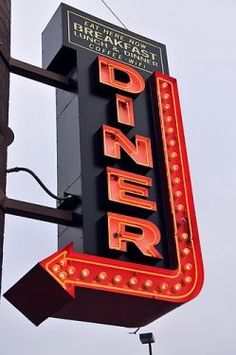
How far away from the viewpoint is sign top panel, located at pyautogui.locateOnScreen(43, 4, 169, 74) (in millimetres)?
13148

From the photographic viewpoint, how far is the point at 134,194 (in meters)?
11.1

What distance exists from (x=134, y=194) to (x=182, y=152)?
1.52 metres

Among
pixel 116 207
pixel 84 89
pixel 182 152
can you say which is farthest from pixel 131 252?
pixel 84 89

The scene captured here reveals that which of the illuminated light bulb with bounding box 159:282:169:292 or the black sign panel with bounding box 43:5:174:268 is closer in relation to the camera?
the illuminated light bulb with bounding box 159:282:169:292

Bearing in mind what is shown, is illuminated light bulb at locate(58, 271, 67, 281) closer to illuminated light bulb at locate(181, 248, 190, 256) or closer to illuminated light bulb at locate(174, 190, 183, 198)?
illuminated light bulb at locate(181, 248, 190, 256)

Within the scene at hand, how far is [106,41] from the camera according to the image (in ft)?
44.5

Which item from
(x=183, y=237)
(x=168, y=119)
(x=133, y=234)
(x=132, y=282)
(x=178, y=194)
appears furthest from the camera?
(x=168, y=119)

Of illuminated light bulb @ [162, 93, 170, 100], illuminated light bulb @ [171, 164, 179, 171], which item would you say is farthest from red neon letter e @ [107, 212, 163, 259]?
illuminated light bulb @ [162, 93, 170, 100]

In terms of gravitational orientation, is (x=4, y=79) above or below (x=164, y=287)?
above

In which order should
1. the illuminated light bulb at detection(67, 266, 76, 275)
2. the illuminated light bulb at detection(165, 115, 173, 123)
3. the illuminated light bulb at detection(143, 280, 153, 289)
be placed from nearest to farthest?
the illuminated light bulb at detection(67, 266, 76, 275), the illuminated light bulb at detection(143, 280, 153, 289), the illuminated light bulb at detection(165, 115, 173, 123)

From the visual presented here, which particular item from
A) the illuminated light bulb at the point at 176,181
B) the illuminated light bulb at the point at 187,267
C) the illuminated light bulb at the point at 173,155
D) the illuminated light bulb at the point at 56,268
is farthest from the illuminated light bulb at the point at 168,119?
the illuminated light bulb at the point at 56,268

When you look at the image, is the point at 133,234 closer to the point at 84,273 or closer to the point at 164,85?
the point at 84,273

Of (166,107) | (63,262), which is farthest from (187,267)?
(166,107)

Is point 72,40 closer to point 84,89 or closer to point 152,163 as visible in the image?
point 84,89
